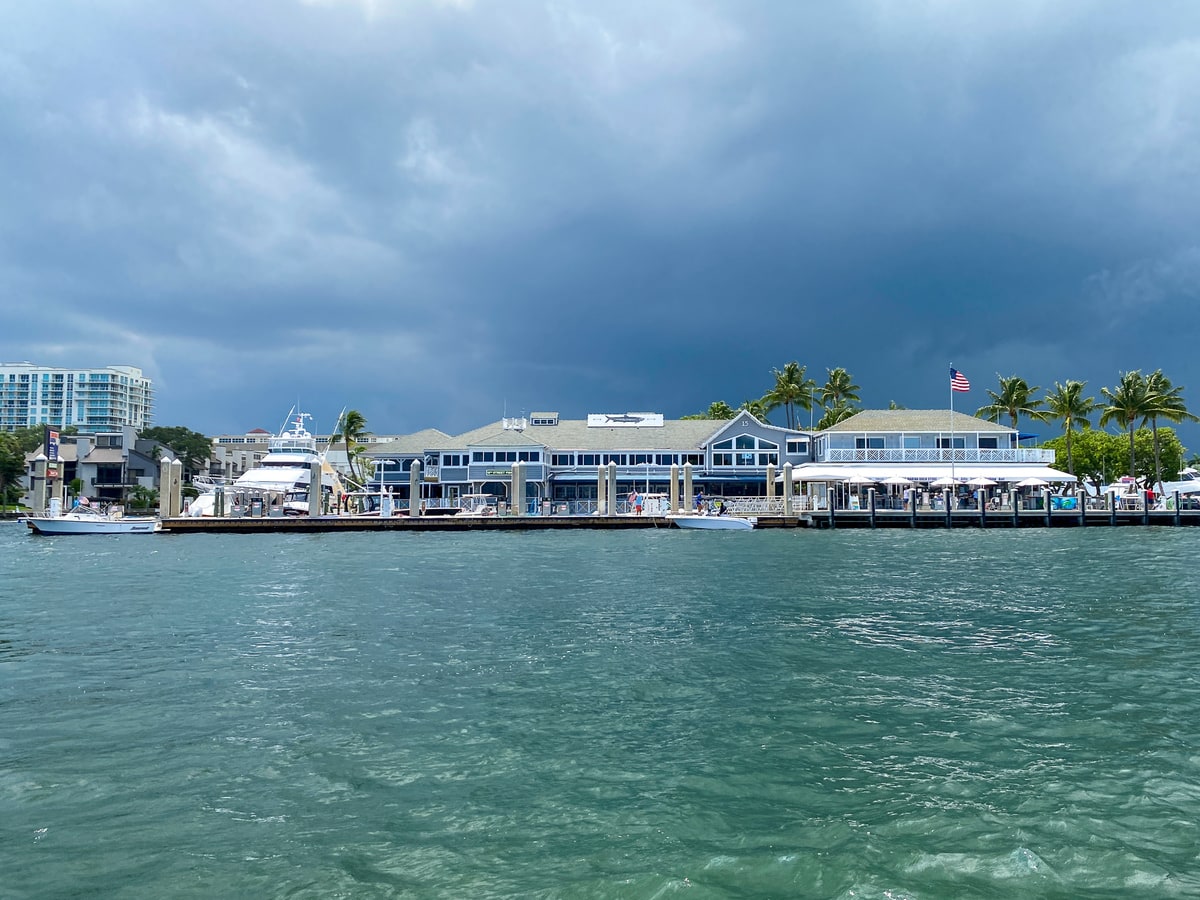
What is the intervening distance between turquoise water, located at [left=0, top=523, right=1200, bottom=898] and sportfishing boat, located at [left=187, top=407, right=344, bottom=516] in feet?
148

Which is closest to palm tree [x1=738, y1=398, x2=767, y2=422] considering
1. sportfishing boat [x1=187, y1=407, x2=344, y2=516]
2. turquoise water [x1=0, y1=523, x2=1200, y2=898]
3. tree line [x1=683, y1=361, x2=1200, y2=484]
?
tree line [x1=683, y1=361, x2=1200, y2=484]

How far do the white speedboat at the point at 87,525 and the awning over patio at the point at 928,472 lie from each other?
4288 cm

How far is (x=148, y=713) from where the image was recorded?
10625 mm

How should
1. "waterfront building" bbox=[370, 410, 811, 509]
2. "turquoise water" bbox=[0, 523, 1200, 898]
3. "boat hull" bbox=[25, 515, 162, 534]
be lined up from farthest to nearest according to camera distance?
"waterfront building" bbox=[370, 410, 811, 509] < "boat hull" bbox=[25, 515, 162, 534] < "turquoise water" bbox=[0, 523, 1200, 898]

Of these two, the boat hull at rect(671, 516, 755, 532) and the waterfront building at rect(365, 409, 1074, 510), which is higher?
the waterfront building at rect(365, 409, 1074, 510)

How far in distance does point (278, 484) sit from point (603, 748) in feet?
201

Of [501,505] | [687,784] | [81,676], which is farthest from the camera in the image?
[501,505]

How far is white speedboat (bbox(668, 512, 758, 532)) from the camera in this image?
53.6 metres

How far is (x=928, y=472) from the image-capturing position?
6209 centimetres

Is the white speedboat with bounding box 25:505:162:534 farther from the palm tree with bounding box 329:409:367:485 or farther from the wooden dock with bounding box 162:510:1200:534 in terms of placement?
the palm tree with bounding box 329:409:367:485

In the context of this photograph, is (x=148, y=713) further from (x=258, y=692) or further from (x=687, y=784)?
(x=687, y=784)

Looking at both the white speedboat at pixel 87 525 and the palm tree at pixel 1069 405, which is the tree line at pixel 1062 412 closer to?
the palm tree at pixel 1069 405

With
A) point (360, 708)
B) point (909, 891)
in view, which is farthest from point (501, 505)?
point (909, 891)

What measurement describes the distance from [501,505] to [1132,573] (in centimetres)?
5182
